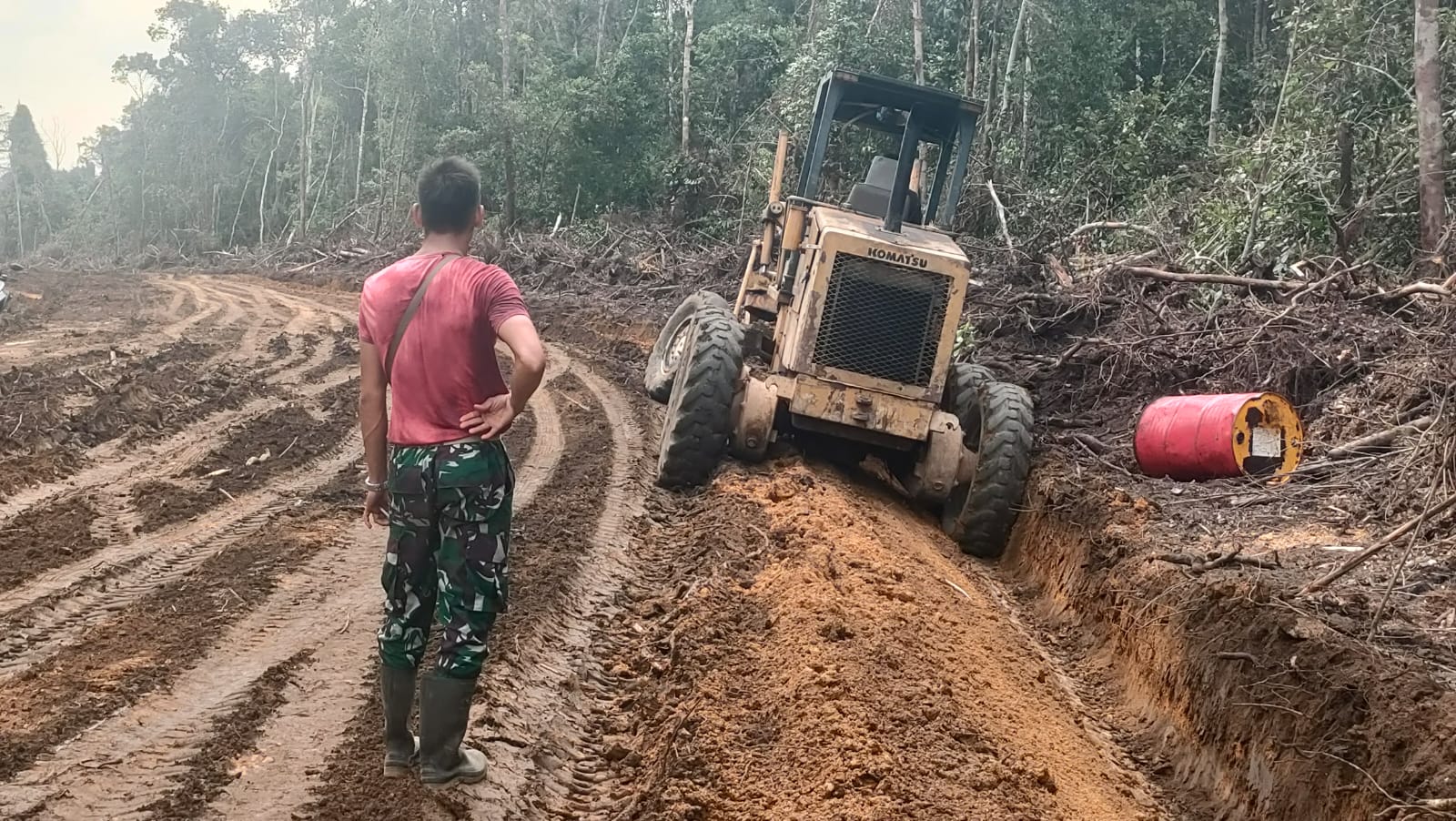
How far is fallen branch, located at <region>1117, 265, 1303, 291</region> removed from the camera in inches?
338

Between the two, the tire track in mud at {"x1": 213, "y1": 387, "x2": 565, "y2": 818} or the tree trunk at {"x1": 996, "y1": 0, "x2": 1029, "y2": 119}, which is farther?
the tree trunk at {"x1": 996, "y1": 0, "x2": 1029, "y2": 119}

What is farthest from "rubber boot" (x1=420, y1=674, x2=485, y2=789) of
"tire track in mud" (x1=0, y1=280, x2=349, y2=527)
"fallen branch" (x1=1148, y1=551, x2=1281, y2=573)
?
"tire track in mud" (x1=0, y1=280, x2=349, y2=527)

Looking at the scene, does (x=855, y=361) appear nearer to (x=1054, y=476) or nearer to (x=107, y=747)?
(x=1054, y=476)

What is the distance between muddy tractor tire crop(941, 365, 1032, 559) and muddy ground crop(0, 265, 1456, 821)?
0.21m

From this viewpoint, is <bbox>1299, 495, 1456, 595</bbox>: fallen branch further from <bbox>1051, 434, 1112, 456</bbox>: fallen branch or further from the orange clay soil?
<bbox>1051, 434, 1112, 456</bbox>: fallen branch

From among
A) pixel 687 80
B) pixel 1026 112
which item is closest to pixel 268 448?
pixel 1026 112

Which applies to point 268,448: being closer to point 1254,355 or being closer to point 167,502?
point 167,502

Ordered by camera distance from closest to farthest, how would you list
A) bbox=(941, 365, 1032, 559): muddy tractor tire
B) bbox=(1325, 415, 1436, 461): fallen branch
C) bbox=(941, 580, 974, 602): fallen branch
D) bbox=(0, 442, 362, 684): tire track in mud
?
bbox=(0, 442, 362, 684): tire track in mud
bbox=(941, 580, 974, 602): fallen branch
bbox=(1325, 415, 1436, 461): fallen branch
bbox=(941, 365, 1032, 559): muddy tractor tire

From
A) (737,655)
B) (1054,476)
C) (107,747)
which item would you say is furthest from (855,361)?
(107,747)

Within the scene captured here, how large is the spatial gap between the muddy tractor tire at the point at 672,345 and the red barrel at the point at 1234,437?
3.61 meters

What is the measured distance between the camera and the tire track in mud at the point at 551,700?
11.7 feet

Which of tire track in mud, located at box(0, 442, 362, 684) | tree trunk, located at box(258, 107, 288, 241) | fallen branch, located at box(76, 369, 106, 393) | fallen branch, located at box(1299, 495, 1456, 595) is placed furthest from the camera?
tree trunk, located at box(258, 107, 288, 241)

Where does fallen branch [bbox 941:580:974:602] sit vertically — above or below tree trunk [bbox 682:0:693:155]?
below

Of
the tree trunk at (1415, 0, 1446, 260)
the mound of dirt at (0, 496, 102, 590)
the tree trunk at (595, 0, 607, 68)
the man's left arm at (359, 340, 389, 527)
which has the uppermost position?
the tree trunk at (595, 0, 607, 68)
